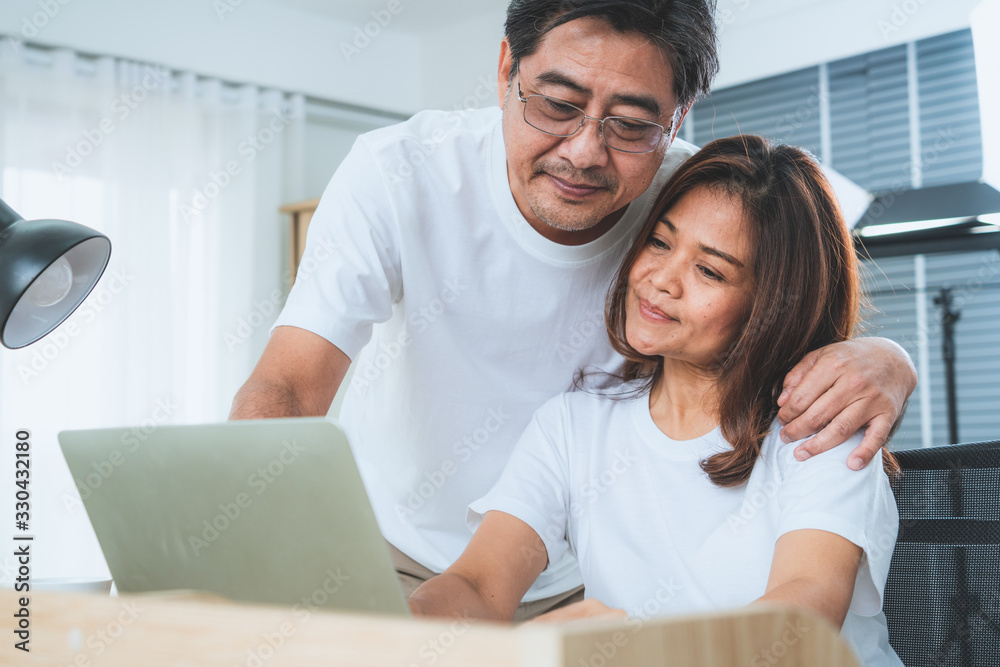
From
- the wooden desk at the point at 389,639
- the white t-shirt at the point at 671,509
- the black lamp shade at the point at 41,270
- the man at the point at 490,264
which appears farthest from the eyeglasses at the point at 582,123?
the wooden desk at the point at 389,639

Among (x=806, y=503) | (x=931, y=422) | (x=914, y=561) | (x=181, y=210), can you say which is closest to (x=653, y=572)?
(x=806, y=503)

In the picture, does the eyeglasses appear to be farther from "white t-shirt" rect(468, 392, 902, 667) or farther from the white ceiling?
the white ceiling

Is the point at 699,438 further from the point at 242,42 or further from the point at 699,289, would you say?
the point at 242,42

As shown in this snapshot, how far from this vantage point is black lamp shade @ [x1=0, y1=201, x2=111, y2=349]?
0.87 metres

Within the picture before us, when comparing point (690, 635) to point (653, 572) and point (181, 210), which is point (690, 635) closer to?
point (653, 572)

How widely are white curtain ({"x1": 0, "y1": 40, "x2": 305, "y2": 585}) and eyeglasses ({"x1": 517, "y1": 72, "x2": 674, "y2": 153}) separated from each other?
285 centimetres

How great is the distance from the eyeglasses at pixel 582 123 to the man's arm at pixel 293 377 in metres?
0.45

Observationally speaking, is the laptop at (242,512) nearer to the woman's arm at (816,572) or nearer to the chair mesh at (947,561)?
the woman's arm at (816,572)

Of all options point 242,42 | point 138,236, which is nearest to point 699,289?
point 138,236

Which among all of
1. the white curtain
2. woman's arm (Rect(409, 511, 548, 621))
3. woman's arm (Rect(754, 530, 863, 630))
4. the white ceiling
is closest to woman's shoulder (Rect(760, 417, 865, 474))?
woman's arm (Rect(754, 530, 863, 630))

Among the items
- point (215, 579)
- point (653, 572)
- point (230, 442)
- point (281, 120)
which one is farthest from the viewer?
point (281, 120)

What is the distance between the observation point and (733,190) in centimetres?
124

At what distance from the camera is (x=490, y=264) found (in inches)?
56.9

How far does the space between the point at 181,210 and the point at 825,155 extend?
283 centimetres
